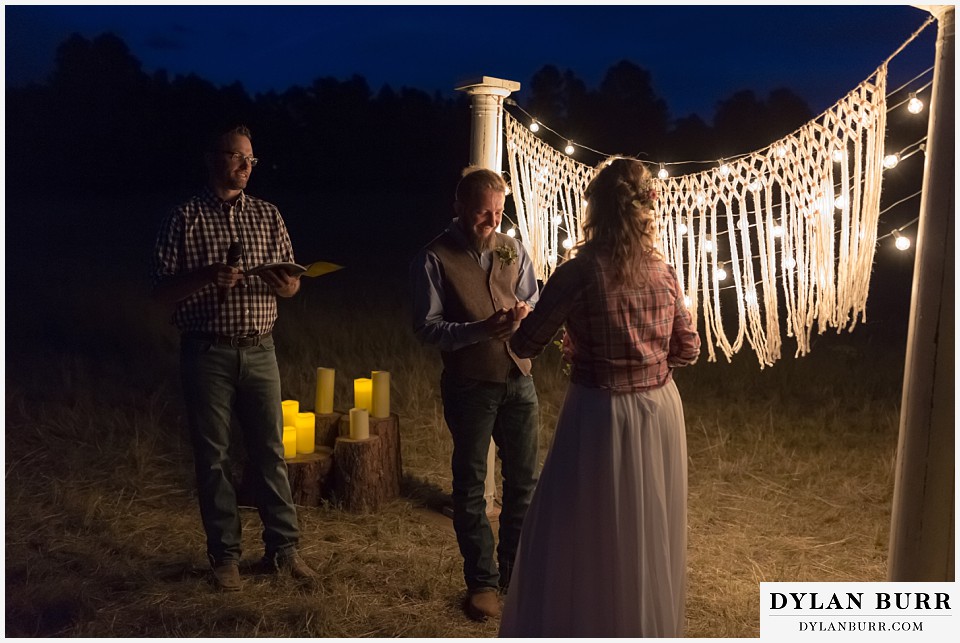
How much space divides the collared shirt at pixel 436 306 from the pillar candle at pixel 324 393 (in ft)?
6.35

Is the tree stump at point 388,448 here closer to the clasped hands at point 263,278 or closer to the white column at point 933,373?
the clasped hands at point 263,278

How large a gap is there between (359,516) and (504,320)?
195 centimetres

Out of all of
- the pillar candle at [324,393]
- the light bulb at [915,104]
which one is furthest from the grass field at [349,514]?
the light bulb at [915,104]

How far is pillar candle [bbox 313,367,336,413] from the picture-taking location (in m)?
4.94

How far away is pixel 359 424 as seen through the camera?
4605mm

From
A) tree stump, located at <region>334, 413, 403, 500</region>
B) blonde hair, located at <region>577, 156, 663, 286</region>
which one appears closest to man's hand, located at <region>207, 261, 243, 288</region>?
blonde hair, located at <region>577, 156, 663, 286</region>

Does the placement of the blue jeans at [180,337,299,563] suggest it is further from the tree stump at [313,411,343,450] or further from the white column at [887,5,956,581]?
the white column at [887,5,956,581]

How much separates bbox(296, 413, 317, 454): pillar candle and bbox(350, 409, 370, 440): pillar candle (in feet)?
0.72

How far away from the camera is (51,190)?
1622 cm

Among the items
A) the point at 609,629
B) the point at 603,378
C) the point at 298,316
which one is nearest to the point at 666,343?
the point at 603,378

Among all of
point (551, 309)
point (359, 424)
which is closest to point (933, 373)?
point (551, 309)

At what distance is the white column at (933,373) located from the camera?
2609 mm

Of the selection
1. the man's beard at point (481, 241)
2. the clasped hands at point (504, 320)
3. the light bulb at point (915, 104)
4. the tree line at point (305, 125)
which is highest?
the tree line at point (305, 125)

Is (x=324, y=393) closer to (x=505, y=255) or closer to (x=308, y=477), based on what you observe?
(x=308, y=477)
